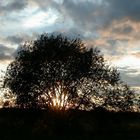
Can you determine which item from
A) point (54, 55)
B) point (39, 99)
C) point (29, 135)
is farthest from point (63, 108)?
point (29, 135)

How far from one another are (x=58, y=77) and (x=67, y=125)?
10.2 m

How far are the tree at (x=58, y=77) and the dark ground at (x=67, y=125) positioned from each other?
3277 mm

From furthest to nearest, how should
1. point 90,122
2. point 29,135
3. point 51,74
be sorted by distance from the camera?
1. point 90,122
2. point 51,74
3. point 29,135

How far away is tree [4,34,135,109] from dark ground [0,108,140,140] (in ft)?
10.8

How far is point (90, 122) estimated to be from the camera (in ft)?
299

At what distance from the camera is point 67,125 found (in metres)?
82.5

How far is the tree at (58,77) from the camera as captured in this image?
84.1 metres

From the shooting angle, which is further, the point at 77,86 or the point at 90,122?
the point at 90,122

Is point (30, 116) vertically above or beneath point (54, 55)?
beneath

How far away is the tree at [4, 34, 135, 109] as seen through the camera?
84.1 meters

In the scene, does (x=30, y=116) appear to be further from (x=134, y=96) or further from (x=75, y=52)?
(x=134, y=96)

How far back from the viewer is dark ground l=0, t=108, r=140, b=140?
68.8 m

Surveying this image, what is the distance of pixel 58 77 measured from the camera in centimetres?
8406

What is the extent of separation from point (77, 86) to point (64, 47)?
881cm
